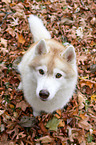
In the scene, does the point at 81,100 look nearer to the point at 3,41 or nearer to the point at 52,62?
the point at 52,62

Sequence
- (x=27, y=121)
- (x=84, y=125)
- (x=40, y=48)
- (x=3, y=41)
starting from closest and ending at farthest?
(x=40, y=48) → (x=27, y=121) → (x=84, y=125) → (x=3, y=41)

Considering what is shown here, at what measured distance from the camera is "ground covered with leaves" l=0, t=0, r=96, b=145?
2.52 meters

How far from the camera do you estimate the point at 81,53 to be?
3771 mm

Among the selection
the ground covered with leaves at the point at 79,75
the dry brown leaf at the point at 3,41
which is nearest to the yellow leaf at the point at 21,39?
the ground covered with leaves at the point at 79,75

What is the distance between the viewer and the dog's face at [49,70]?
5.96ft

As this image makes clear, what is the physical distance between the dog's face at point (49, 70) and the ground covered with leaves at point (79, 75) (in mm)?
949

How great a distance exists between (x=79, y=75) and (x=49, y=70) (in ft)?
5.67

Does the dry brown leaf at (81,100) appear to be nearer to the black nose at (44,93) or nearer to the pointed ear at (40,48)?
the black nose at (44,93)

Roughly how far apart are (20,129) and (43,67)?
1.32 m

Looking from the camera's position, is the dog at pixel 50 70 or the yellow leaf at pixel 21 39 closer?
the dog at pixel 50 70

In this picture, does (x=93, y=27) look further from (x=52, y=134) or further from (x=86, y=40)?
(x=52, y=134)

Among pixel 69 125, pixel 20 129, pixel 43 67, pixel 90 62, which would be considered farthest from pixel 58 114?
pixel 90 62

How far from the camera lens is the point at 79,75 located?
3426 mm

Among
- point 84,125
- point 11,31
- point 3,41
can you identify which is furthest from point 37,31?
point 84,125
